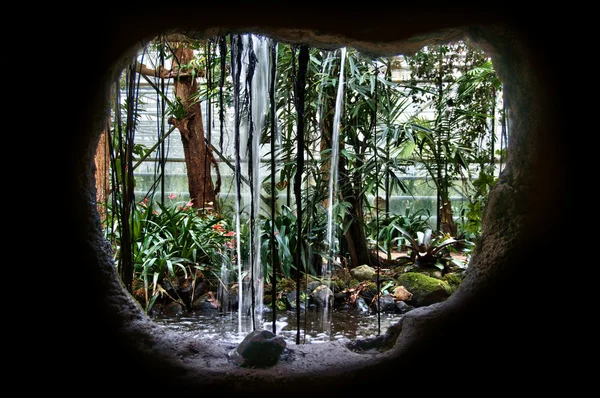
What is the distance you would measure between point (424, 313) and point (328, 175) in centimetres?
420

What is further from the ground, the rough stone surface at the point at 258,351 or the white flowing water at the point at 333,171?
the white flowing water at the point at 333,171

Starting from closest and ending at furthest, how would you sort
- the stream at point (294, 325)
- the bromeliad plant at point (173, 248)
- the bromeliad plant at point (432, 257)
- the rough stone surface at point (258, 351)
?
the rough stone surface at point (258, 351) → the stream at point (294, 325) → the bromeliad plant at point (173, 248) → the bromeliad plant at point (432, 257)

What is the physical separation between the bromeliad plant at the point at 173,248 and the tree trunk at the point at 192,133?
113 cm

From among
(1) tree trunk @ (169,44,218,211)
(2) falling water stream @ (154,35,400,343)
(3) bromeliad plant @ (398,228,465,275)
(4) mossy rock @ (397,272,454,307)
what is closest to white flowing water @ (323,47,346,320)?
(2) falling water stream @ (154,35,400,343)

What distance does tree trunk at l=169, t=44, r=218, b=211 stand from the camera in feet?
22.4

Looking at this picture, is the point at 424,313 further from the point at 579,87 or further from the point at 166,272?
the point at 166,272

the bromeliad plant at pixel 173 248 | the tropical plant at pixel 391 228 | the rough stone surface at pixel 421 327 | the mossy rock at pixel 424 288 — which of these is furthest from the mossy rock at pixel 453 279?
the rough stone surface at pixel 421 327

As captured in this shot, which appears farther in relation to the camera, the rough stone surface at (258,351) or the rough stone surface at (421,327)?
the rough stone surface at (258,351)

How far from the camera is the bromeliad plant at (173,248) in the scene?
16.4 feet

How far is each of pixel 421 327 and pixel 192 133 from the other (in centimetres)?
577

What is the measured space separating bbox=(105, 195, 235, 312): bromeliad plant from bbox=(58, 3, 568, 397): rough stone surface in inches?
126

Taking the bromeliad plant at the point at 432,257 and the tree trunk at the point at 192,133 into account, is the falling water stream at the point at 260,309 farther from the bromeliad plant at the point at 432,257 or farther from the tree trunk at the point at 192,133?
the tree trunk at the point at 192,133

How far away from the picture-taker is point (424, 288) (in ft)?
17.6

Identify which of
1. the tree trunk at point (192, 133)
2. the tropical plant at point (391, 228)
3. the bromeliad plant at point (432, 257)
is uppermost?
the tree trunk at point (192, 133)
